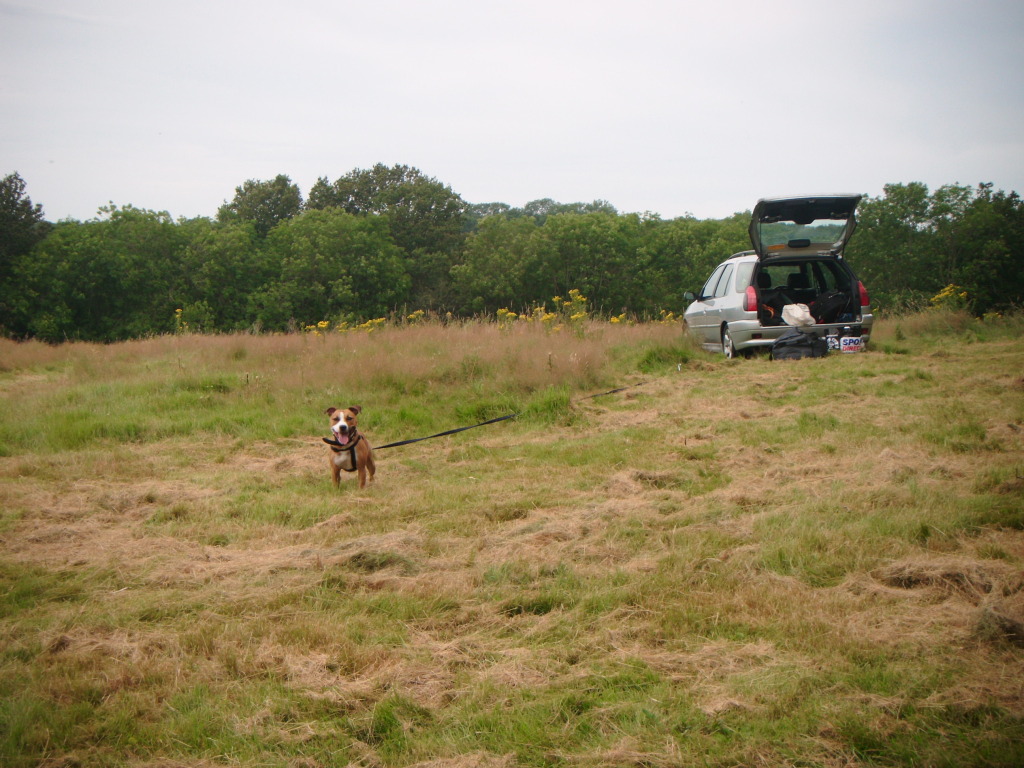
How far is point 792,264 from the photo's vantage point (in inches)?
460

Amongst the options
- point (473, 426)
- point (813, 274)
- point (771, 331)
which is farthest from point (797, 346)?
point (473, 426)

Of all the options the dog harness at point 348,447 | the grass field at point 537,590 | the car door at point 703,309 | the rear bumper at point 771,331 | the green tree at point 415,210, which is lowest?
the grass field at point 537,590

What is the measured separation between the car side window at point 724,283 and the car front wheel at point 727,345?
2.02 feet

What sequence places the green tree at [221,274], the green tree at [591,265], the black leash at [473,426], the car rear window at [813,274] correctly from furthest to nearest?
the green tree at [591,265]
the green tree at [221,274]
the car rear window at [813,274]
the black leash at [473,426]

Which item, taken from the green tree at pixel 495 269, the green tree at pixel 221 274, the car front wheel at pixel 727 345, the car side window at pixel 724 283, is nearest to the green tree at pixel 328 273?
the green tree at pixel 221 274

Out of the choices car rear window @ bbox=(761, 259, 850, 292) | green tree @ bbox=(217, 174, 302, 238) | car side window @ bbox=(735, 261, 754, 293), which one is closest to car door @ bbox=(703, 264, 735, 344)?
car side window @ bbox=(735, 261, 754, 293)

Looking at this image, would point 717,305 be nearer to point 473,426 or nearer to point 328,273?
point 473,426

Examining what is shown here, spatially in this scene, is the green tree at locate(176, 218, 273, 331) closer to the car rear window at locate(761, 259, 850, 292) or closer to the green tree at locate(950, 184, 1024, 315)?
the car rear window at locate(761, 259, 850, 292)

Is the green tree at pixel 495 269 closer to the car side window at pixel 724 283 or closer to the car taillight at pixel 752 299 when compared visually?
the car side window at pixel 724 283

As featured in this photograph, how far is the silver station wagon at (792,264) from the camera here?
36.0ft

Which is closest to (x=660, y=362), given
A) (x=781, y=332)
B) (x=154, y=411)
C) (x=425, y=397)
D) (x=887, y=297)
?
(x=781, y=332)

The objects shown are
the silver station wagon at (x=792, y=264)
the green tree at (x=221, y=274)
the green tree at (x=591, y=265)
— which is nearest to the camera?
the silver station wagon at (x=792, y=264)

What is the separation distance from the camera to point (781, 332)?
11.1 meters

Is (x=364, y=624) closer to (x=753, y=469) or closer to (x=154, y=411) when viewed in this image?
(x=753, y=469)
